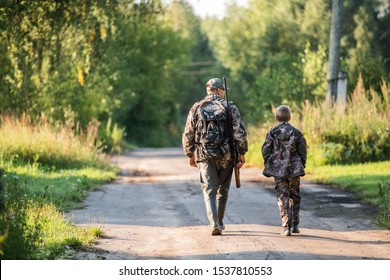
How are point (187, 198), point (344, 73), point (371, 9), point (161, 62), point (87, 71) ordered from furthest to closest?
point (161, 62) < point (371, 9) < point (344, 73) < point (87, 71) < point (187, 198)

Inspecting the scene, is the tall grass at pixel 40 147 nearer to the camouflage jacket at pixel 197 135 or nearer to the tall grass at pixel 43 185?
the tall grass at pixel 43 185

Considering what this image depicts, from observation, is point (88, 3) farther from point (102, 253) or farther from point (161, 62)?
point (161, 62)

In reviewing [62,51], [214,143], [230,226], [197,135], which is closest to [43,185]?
[230,226]

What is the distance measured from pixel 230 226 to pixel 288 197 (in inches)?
44.8

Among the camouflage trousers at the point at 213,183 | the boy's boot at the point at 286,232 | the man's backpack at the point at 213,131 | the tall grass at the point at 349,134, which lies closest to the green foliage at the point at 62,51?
the tall grass at the point at 349,134

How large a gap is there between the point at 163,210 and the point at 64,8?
8.33m

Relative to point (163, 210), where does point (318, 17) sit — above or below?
above

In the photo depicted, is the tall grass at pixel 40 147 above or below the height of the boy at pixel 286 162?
below

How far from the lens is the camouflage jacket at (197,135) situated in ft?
37.9

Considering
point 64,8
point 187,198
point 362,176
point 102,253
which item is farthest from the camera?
point 64,8

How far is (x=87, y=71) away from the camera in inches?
945

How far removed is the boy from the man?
0.43m

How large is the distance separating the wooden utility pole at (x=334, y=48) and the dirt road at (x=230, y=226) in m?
8.27

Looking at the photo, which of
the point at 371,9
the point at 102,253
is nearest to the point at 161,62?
the point at 371,9
